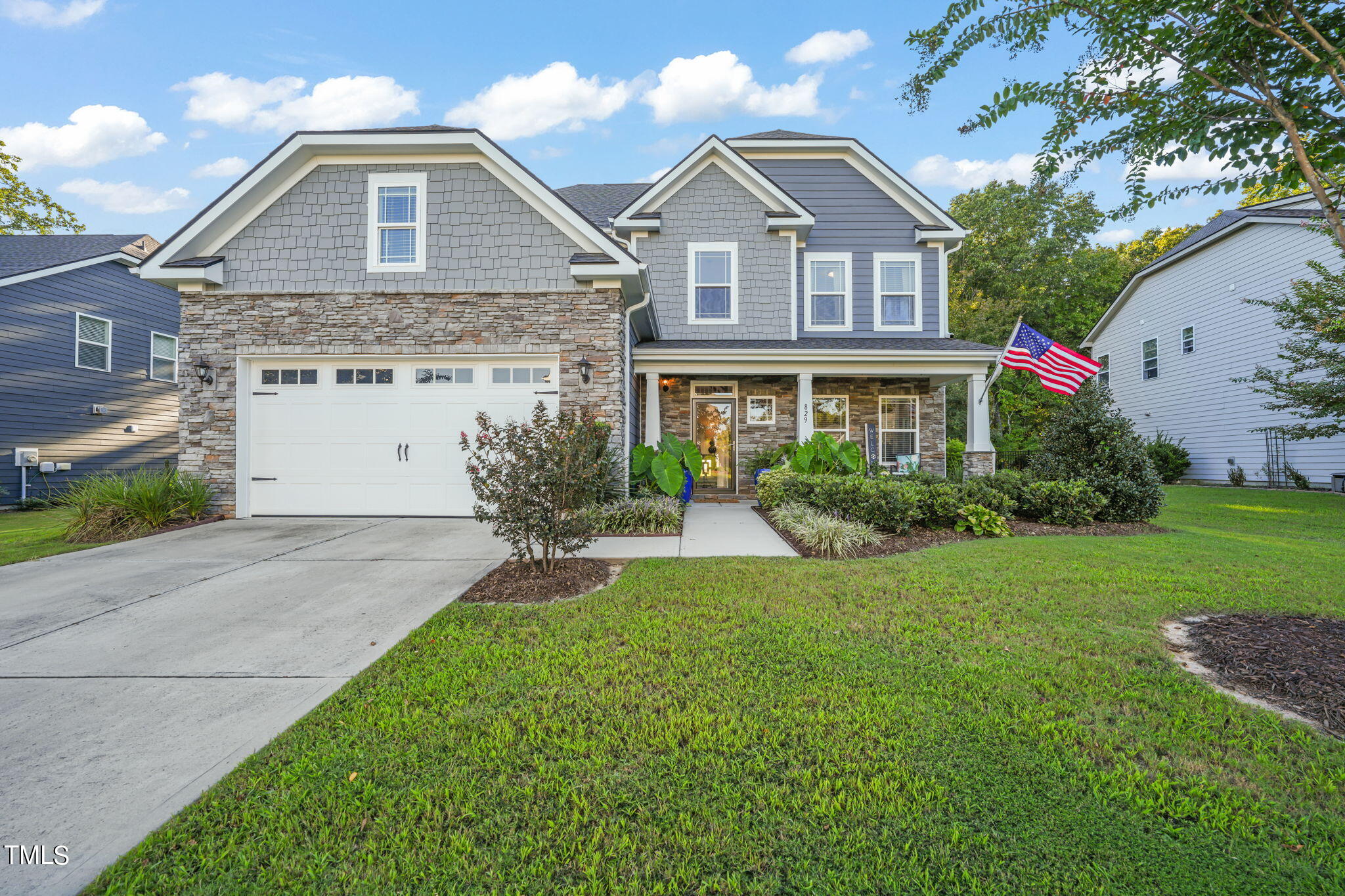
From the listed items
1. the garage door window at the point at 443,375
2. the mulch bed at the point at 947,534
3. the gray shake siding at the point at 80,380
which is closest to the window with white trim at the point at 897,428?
the mulch bed at the point at 947,534

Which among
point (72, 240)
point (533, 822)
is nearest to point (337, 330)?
point (533, 822)

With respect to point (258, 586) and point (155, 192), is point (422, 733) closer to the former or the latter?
point (258, 586)

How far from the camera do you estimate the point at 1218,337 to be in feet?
51.3

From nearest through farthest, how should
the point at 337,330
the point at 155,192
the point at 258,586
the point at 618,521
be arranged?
the point at 258,586 → the point at 618,521 → the point at 337,330 → the point at 155,192

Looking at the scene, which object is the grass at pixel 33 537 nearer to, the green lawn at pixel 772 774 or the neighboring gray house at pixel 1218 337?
the green lawn at pixel 772 774

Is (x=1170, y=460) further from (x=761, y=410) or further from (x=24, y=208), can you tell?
(x=24, y=208)

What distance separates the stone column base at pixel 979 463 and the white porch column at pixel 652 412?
5949 mm

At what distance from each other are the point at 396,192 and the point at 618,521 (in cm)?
608

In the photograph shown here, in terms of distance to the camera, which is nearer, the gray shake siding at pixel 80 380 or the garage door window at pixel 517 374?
the garage door window at pixel 517 374

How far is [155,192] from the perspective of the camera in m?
22.5

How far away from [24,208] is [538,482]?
26.7 meters

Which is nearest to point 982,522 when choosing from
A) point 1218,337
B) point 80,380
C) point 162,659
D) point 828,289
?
point 828,289

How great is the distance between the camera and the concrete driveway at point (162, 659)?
2094 mm

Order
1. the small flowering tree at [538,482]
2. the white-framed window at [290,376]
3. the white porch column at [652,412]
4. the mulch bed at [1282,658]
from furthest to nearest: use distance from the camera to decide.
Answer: the white porch column at [652,412] < the white-framed window at [290,376] < the small flowering tree at [538,482] < the mulch bed at [1282,658]
